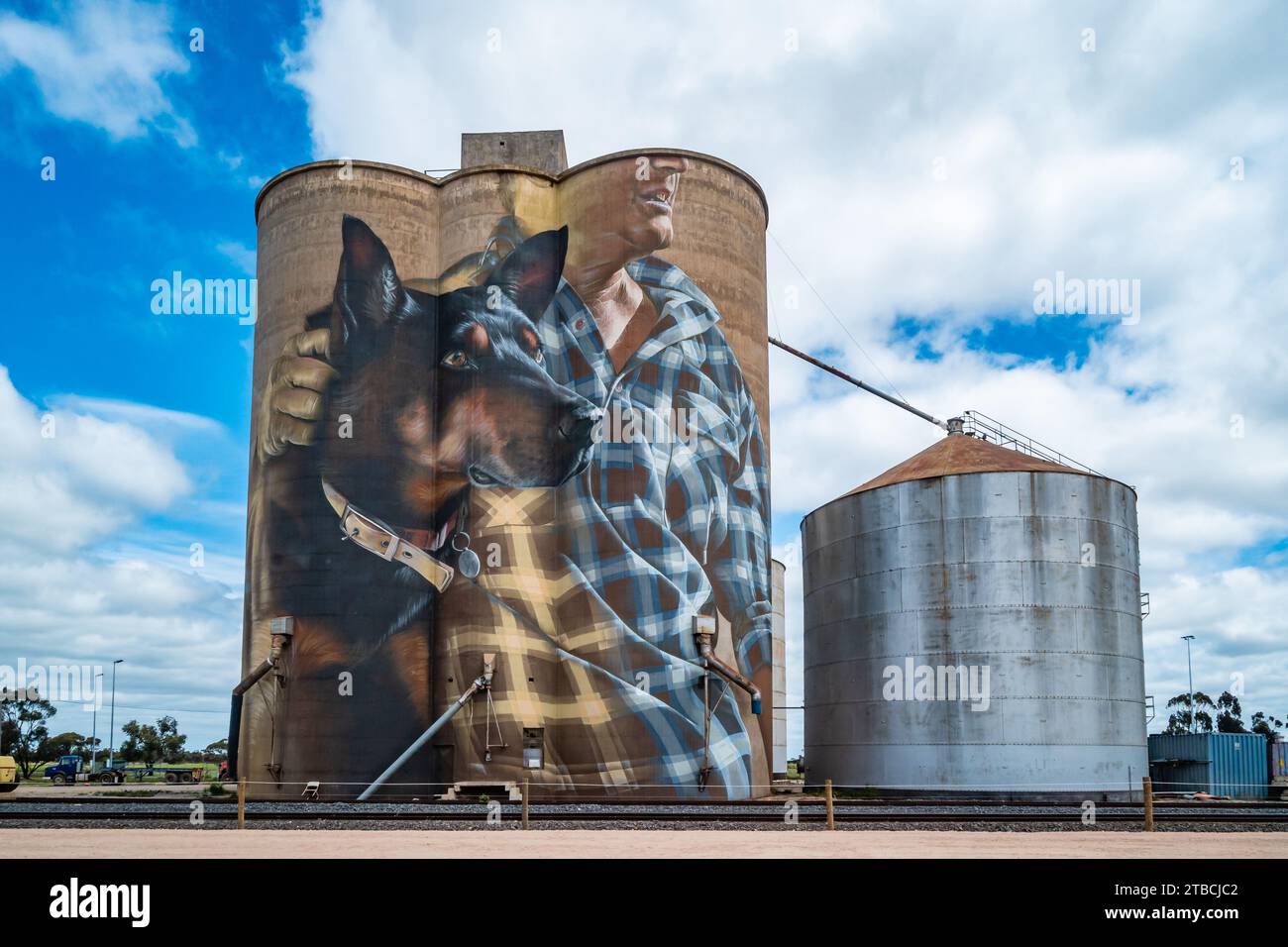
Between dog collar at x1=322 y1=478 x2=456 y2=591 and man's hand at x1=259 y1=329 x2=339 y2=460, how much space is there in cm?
225

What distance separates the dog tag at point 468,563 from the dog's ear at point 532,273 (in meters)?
8.14

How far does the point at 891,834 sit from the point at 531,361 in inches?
910

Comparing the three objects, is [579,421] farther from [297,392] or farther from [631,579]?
[297,392]

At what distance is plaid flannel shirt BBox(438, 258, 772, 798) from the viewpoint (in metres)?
33.8

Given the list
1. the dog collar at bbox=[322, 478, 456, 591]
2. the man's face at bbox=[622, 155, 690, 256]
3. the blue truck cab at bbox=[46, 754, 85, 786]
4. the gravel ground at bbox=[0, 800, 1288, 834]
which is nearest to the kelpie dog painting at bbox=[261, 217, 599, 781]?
the dog collar at bbox=[322, 478, 456, 591]

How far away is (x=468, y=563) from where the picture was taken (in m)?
35.7

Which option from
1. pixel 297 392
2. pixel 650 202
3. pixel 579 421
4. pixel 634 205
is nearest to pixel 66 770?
pixel 297 392

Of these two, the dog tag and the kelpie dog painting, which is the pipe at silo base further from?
the dog tag

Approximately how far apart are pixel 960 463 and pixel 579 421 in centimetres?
1353

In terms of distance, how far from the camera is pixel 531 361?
121ft

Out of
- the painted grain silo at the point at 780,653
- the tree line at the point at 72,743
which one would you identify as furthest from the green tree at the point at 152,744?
the painted grain silo at the point at 780,653

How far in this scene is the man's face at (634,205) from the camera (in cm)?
3697
